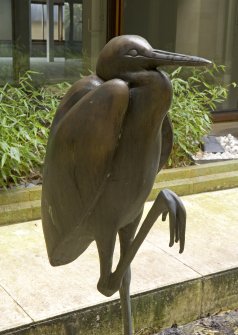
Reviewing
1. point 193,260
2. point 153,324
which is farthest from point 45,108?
point 153,324

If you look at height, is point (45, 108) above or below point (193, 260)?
above

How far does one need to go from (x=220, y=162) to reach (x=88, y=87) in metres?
3.36

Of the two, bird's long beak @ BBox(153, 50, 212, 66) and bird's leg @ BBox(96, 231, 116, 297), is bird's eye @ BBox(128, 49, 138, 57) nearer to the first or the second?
A: bird's long beak @ BBox(153, 50, 212, 66)

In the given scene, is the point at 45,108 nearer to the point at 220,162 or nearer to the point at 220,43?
the point at 220,162

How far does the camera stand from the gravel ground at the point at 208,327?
280 centimetres

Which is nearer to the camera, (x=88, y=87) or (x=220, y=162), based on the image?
(x=88, y=87)

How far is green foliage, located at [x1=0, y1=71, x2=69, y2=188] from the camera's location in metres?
3.84

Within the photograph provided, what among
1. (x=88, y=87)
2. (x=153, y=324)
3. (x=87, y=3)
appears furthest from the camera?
(x=87, y=3)

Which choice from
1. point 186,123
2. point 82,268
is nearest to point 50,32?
point 186,123

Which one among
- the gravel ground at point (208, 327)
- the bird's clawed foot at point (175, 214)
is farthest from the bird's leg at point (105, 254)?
the gravel ground at point (208, 327)

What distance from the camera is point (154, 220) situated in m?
1.69

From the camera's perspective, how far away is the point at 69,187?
157 centimetres

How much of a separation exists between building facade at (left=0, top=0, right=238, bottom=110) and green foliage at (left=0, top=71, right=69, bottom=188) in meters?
1.03

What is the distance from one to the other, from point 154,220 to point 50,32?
4.34 m
